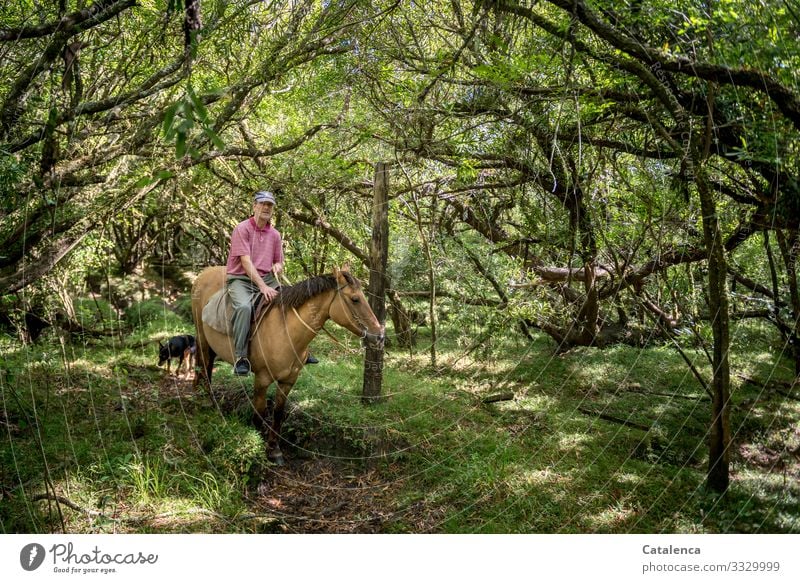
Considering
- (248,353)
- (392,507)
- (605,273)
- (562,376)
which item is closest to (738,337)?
(605,273)

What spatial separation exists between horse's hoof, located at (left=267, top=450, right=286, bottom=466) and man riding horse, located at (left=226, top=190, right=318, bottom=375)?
28.2 inches

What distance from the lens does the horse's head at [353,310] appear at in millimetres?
3172

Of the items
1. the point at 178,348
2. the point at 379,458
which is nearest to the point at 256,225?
the point at 379,458

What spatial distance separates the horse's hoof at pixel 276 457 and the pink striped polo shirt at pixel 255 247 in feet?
4.75

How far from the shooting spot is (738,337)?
518 cm

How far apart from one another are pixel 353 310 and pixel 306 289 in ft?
1.51

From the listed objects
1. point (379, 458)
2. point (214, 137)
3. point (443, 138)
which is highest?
point (443, 138)

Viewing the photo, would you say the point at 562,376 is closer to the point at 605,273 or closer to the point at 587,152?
the point at 605,273

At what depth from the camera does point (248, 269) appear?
133 inches

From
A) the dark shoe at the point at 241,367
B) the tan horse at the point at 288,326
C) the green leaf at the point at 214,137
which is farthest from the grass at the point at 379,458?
the green leaf at the point at 214,137

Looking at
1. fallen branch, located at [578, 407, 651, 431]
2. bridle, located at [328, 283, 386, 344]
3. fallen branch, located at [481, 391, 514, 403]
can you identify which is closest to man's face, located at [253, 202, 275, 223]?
bridle, located at [328, 283, 386, 344]

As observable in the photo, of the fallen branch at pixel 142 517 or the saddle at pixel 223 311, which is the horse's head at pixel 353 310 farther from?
the fallen branch at pixel 142 517

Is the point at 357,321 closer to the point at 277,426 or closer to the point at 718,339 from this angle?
the point at 277,426
